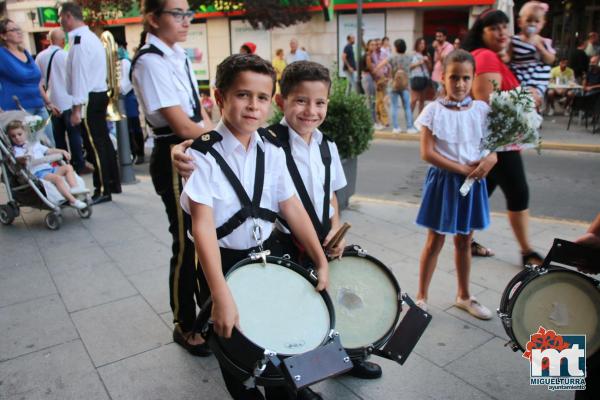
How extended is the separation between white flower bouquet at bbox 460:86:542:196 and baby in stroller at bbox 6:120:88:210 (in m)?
4.13

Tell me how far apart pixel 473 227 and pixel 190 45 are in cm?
2088

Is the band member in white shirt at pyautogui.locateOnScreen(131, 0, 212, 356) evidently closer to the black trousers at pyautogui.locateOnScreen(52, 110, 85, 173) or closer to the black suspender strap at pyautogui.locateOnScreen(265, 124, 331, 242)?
the black suspender strap at pyautogui.locateOnScreen(265, 124, 331, 242)

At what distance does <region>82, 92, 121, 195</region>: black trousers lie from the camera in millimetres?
6082

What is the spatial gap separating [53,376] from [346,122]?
3.76 meters

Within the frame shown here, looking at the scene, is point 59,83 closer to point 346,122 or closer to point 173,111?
point 346,122

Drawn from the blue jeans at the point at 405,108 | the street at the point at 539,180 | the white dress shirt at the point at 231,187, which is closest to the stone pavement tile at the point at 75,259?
the white dress shirt at the point at 231,187

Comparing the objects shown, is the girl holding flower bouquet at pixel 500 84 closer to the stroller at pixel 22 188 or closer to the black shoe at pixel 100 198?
the stroller at pixel 22 188

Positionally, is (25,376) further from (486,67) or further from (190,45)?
(190,45)

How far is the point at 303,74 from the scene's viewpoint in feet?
8.30

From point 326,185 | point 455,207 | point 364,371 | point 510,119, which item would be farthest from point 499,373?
point 510,119

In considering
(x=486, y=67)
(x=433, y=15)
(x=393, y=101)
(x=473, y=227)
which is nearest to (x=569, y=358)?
(x=473, y=227)

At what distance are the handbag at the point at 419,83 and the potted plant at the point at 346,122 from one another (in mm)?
7436

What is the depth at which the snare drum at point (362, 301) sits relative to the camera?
2175 millimetres

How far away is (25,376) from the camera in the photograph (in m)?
2.83
